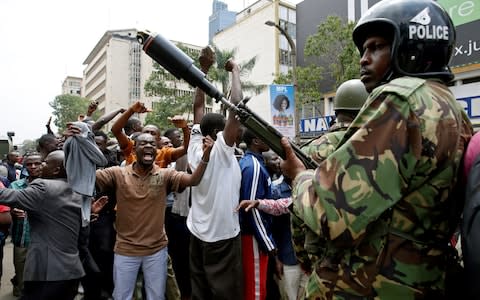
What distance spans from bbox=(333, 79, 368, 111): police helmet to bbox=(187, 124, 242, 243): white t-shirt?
3.77ft

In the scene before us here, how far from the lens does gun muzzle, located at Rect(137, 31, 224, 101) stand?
2123 millimetres

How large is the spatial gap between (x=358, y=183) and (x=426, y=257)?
1.36 ft

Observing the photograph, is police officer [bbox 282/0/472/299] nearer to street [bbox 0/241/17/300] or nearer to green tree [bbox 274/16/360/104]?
street [bbox 0/241/17/300]

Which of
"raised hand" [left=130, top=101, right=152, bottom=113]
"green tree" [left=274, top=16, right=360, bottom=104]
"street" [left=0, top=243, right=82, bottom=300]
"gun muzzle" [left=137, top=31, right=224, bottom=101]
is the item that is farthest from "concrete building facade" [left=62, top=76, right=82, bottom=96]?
"gun muzzle" [left=137, top=31, right=224, bottom=101]

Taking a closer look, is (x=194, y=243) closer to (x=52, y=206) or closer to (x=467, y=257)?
(x=52, y=206)

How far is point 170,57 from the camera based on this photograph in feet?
7.09

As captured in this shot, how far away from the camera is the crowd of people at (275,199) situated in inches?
53.6

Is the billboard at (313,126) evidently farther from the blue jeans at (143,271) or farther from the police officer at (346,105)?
the police officer at (346,105)

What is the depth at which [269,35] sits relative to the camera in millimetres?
39938

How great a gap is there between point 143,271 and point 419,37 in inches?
123

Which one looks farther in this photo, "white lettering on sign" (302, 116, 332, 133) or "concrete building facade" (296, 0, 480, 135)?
"white lettering on sign" (302, 116, 332, 133)

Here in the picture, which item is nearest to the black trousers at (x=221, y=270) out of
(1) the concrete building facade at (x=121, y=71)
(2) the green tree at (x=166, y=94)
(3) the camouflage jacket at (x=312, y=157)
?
(3) the camouflage jacket at (x=312, y=157)

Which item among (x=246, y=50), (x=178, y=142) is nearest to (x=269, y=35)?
(x=246, y=50)

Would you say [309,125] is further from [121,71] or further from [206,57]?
[121,71]
